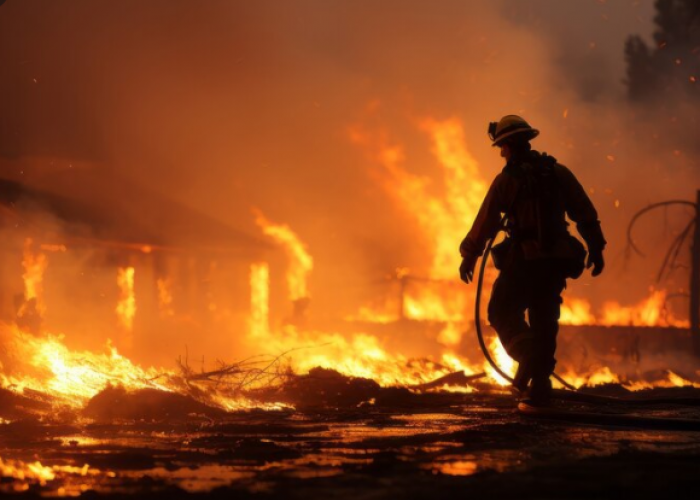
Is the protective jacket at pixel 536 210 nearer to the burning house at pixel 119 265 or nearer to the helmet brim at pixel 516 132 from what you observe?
the helmet brim at pixel 516 132

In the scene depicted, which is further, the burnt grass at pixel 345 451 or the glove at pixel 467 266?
the glove at pixel 467 266

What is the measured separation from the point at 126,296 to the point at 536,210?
1437 cm

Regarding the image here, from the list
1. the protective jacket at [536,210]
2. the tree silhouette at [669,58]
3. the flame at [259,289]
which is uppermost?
the tree silhouette at [669,58]

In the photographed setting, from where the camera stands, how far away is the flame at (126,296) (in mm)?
18172

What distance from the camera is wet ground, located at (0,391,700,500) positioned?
10.8 feet

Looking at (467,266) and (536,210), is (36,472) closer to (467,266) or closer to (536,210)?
(467,266)

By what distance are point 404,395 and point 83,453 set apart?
408cm

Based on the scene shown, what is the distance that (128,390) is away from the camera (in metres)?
6.78

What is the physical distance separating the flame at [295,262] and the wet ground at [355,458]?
56.5ft

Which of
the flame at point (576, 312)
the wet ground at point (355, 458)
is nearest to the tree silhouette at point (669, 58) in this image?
the flame at point (576, 312)

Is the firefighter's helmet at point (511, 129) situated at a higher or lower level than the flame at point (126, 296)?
lower

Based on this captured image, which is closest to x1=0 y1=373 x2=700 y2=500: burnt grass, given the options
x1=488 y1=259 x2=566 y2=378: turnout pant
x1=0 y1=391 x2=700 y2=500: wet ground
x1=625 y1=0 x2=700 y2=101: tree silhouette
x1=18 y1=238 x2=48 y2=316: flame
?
x1=0 y1=391 x2=700 y2=500: wet ground

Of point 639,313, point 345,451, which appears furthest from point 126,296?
point 345,451

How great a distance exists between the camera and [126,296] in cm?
1930
